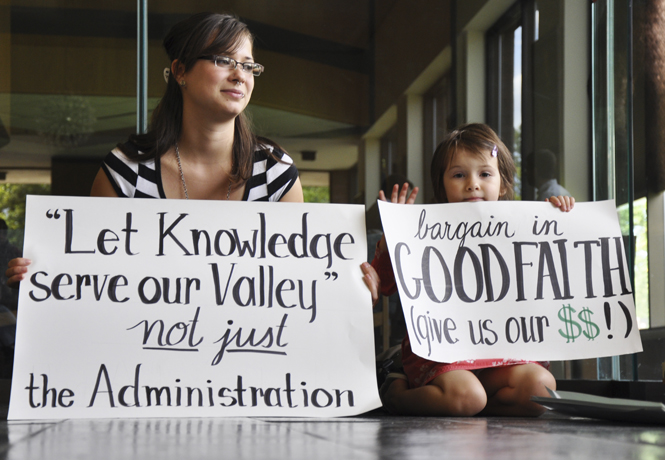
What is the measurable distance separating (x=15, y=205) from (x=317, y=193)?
1.27 m

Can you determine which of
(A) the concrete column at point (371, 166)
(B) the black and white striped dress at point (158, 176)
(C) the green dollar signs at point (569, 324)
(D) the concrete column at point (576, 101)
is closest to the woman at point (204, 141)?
(B) the black and white striped dress at point (158, 176)

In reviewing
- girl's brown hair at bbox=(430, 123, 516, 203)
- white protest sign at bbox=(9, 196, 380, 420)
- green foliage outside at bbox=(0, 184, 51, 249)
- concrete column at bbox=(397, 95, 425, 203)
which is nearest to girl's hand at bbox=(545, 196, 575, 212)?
girl's brown hair at bbox=(430, 123, 516, 203)

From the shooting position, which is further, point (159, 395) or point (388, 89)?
point (388, 89)

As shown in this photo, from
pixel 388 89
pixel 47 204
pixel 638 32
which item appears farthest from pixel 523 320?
pixel 388 89

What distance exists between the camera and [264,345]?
4.67 feet

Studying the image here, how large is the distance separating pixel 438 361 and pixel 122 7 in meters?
2.22

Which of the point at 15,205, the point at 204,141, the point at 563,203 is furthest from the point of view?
the point at 15,205

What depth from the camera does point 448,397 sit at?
1.50 m

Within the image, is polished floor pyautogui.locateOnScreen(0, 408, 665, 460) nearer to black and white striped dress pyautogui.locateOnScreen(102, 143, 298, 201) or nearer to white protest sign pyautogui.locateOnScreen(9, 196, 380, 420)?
white protest sign pyautogui.locateOnScreen(9, 196, 380, 420)

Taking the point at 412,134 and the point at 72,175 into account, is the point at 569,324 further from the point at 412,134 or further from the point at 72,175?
the point at 72,175

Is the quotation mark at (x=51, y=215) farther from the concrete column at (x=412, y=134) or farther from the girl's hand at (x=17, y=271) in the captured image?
the concrete column at (x=412, y=134)

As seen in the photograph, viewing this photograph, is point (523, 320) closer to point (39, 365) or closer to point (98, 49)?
point (39, 365)

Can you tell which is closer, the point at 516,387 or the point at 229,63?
the point at 516,387

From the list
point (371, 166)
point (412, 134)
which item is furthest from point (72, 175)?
point (412, 134)
